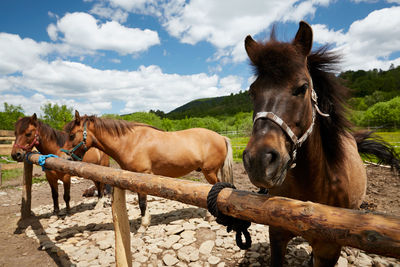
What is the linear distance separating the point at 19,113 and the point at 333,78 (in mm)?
35009

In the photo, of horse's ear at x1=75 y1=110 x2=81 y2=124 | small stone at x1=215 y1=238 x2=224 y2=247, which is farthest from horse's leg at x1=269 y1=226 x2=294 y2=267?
horse's ear at x1=75 y1=110 x2=81 y2=124

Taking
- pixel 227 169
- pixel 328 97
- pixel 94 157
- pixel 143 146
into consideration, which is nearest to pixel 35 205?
pixel 94 157

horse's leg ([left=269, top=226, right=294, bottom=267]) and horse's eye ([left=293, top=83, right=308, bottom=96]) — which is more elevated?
horse's eye ([left=293, top=83, right=308, bottom=96])

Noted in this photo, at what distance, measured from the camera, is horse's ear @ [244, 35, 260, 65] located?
1589 mm

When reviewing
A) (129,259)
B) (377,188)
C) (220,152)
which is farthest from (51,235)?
(377,188)

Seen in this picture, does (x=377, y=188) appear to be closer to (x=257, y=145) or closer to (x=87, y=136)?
(x=257, y=145)

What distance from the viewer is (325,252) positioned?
6.00 ft

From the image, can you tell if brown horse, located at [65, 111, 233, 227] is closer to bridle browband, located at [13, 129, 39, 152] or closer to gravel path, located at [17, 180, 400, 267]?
gravel path, located at [17, 180, 400, 267]

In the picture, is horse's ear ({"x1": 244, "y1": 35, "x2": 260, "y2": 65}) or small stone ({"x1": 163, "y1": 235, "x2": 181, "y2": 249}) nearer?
horse's ear ({"x1": 244, "y1": 35, "x2": 260, "y2": 65})

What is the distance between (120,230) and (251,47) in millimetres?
2251

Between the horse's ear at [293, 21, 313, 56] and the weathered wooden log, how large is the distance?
3.81 ft

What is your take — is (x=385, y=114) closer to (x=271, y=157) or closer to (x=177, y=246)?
(x=177, y=246)

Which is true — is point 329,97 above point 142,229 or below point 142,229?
above

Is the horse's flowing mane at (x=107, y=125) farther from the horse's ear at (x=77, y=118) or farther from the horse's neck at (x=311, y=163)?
the horse's neck at (x=311, y=163)
